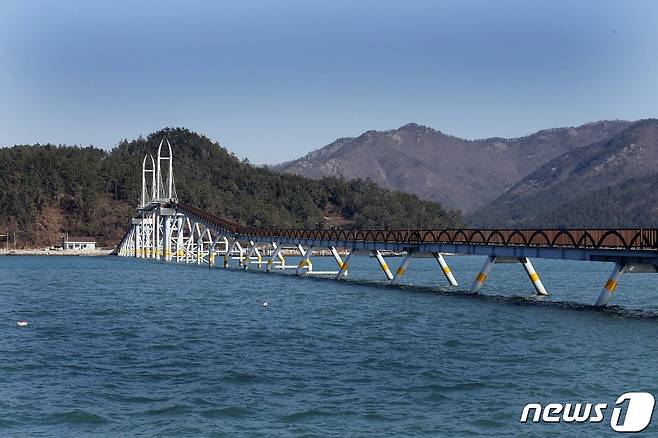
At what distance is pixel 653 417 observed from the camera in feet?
96.5

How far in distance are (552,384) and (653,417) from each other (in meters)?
5.29

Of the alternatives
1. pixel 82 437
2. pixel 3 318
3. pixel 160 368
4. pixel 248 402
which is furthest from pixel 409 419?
pixel 3 318

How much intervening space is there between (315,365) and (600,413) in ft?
41.2

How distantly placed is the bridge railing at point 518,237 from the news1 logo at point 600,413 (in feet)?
91.9

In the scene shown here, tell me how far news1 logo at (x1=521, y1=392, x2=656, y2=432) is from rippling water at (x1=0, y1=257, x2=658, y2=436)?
1.66ft

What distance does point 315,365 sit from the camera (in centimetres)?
3919

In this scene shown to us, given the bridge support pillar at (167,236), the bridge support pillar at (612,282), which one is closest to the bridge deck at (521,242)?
the bridge support pillar at (612,282)

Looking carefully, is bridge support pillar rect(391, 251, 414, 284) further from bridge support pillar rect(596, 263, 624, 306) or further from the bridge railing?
bridge support pillar rect(596, 263, 624, 306)

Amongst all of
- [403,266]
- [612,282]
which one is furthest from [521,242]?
[403,266]

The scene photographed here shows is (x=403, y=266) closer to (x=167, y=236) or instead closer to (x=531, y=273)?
(x=531, y=273)

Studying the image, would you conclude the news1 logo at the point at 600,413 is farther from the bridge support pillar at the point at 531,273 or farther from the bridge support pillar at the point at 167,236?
the bridge support pillar at the point at 167,236

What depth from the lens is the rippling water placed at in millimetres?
29359

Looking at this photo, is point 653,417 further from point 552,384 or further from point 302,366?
point 302,366

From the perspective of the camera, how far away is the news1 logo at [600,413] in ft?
94.5
